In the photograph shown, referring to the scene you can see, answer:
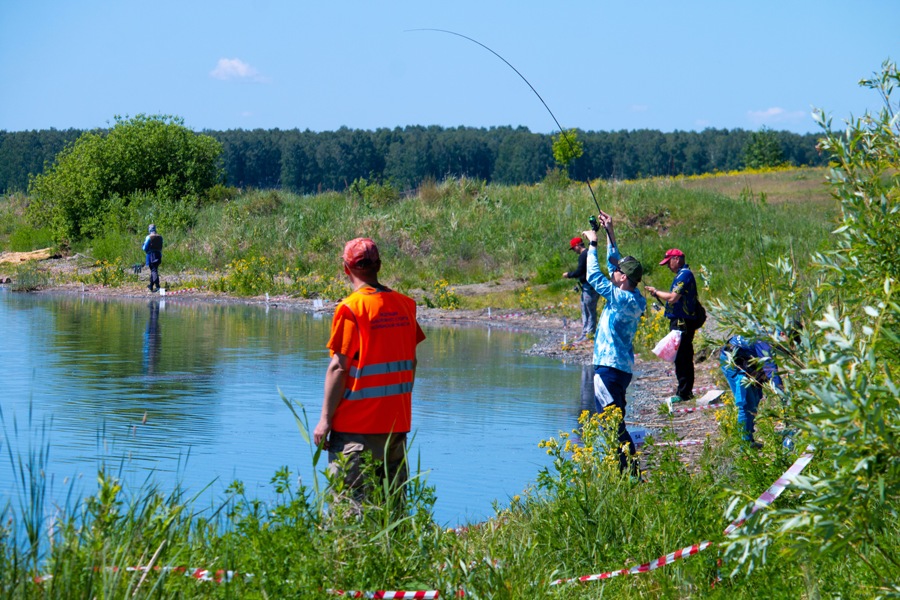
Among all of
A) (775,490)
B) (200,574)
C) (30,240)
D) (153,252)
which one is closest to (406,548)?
(200,574)

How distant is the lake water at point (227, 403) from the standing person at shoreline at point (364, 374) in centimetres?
39

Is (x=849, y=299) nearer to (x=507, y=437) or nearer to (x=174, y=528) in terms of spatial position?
(x=174, y=528)

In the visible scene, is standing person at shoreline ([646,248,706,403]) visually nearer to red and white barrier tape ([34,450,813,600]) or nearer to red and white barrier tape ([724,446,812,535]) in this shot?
red and white barrier tape ([34,450,813,600])

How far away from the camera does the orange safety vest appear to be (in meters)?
6.02

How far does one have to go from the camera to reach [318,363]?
55.4ft

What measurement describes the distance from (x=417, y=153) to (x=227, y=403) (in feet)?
432

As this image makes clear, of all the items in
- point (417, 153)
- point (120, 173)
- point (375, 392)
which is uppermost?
point (417, 153)

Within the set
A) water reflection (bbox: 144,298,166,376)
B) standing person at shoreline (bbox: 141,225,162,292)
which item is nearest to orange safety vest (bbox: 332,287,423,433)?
water reflection (bbox: 144,298,166,376)

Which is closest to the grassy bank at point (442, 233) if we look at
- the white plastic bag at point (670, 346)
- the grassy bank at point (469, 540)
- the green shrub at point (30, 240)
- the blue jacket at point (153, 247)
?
the blue jacket at point (153, 247)

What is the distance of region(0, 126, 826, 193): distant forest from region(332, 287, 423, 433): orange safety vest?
128 m

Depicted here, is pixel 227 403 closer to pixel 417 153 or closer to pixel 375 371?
pixel 375 371

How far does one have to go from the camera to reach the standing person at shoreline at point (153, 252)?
31047mm

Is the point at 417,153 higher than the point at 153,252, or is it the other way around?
the point at 417,153

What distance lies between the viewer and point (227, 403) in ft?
42.7
